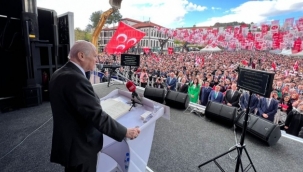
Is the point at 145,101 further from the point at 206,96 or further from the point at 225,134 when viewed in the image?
the point at 206,96

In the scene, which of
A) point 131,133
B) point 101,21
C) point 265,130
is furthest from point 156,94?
point 101,21

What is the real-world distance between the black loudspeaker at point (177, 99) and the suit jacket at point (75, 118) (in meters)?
3.56

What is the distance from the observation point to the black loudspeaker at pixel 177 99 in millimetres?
4633

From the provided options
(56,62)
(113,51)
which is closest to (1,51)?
(56,62)

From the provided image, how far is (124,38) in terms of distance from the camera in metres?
5.87

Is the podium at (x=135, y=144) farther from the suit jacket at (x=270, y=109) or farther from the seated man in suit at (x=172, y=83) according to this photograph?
the seated man in suit at (x=172, y=83)

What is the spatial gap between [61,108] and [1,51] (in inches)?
175

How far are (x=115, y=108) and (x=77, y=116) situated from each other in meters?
0.58

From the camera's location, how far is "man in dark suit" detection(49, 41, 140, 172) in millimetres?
1119

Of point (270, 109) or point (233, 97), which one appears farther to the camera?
point (233, 97)

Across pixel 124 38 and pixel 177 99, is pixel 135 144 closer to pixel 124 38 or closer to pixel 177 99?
pixel 177 99

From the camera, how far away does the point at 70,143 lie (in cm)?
122

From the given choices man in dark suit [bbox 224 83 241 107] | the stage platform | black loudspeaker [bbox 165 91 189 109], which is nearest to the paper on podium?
the stage platform

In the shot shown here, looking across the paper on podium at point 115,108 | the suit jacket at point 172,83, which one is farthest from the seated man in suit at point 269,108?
the paper on podium at point 115,108
